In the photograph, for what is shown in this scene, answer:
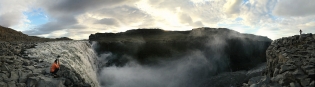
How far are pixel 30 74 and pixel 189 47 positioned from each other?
51.7m

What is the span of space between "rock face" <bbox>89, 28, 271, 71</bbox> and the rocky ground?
1288 inches

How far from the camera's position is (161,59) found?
6119cm

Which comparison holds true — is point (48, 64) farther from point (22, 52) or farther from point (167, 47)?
point (167, 47)

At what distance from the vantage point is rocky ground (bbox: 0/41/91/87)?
15.3m

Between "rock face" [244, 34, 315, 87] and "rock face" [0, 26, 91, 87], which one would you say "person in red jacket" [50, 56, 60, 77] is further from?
"rock face" [244, 34, 315, 87]

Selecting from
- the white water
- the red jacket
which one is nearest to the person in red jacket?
the red jacket

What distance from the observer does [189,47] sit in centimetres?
6544

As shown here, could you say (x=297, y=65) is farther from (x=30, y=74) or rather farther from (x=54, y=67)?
(x=30, y=74)

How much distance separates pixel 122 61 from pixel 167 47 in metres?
13.9

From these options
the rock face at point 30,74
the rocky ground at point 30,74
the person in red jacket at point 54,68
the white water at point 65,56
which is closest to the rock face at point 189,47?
the white water at point 65,56

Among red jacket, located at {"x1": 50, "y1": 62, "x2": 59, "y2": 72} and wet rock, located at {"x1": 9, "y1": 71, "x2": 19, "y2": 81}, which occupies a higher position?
red jacket, located at {"x1": 50, "y1": 62, "x2": 59, "y2": 72}

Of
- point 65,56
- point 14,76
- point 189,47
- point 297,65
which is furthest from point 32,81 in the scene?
point 189,47

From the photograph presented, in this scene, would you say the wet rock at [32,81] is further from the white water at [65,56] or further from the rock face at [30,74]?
the white water at [65,56]

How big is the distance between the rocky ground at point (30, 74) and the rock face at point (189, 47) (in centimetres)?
3273
